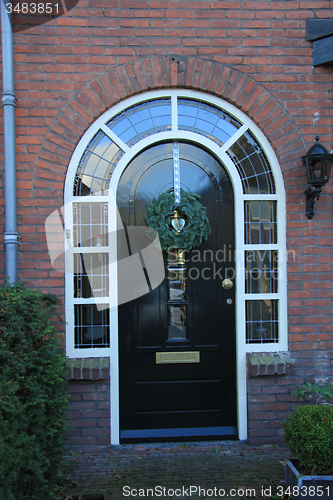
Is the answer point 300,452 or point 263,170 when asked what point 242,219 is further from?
point 300,452

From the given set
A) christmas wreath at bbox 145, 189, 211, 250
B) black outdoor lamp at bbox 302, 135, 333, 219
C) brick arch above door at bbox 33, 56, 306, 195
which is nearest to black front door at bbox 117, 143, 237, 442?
christmas wreath at bbox 145, 189, 211, 250

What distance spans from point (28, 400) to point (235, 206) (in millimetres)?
2314

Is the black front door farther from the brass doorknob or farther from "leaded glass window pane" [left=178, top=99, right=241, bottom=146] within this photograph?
"leaded glass window pane" [left=178, top=99, right=241, bottom=146]

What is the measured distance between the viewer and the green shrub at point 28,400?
2.13 metres

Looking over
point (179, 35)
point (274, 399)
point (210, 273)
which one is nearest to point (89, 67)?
point (179, 35)

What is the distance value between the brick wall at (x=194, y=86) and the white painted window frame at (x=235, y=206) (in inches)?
2.8

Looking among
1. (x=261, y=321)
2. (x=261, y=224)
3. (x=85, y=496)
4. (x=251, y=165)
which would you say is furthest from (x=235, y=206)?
(x=85, y=496)

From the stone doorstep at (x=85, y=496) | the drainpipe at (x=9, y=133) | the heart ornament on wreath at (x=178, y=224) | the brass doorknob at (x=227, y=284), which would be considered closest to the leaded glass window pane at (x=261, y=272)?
the brass doorknob at (x=227, y=284)

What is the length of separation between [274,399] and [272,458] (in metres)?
0.47

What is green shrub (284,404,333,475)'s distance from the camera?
2.32m

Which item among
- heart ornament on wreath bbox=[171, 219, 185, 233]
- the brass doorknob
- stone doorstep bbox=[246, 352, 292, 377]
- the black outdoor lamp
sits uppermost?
the black outdoor lamp

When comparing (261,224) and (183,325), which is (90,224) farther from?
(261,224)

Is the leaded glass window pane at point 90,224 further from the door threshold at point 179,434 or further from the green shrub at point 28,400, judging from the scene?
the door threshold at point 179,434

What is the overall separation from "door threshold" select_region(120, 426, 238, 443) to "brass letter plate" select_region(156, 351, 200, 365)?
0.63 meters
